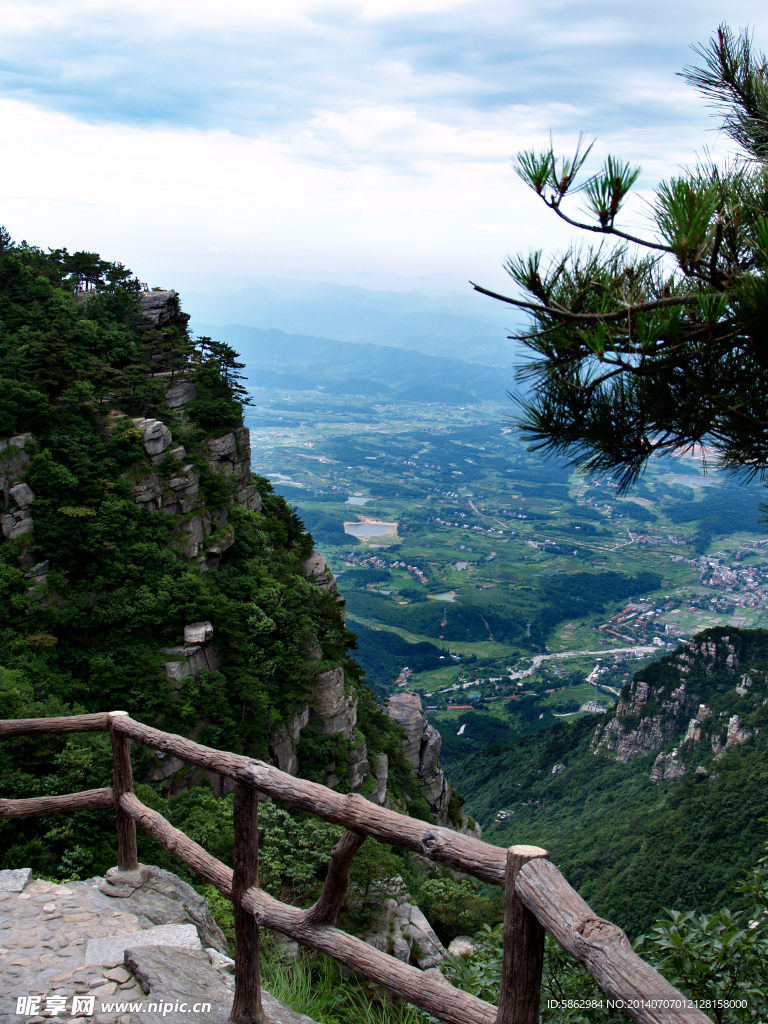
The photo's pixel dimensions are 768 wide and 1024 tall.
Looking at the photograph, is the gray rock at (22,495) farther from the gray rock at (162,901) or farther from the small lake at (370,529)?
the small lake at (370,529)

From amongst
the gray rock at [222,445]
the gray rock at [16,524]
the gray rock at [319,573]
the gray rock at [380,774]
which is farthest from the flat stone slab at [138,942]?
the gray rock at [319,573]

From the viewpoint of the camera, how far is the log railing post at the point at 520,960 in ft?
6.97

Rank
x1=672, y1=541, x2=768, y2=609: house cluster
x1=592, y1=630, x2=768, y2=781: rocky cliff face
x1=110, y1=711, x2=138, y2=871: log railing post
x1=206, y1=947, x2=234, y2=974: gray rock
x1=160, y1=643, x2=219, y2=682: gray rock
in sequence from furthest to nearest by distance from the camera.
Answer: x1=672, y1=541, x2=768, y2=609: house cluster < x1=592, y1=630, x2=768, y2=781: rocky cliff face < x1=160, y1=643, x2=219, y2=682: gray rock < x1=110, y1=711, x2=138, y2=871: log railing post < x1=206, y1=947, x2=234, y2=974: gray rock

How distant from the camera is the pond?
362 feet

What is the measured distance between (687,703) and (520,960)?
42.7 metres

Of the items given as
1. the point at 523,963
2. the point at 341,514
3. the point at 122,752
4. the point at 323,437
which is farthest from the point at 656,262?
the point at 323,437

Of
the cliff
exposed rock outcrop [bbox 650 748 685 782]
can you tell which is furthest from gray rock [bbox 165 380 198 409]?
exposed rock outcrop [bbox 650 748 685 782]

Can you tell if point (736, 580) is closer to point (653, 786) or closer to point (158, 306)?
point (653, 786)

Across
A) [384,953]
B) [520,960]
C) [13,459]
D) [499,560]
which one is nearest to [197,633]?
[13,459]

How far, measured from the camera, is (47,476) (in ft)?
41.1

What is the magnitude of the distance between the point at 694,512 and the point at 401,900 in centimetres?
13173

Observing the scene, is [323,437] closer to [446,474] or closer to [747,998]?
[446,474]

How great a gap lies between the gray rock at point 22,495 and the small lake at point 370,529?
9584 cm

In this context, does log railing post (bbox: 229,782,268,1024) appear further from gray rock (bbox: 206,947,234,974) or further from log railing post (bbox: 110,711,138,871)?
log railing post (bbox: 110,711,138,871)
